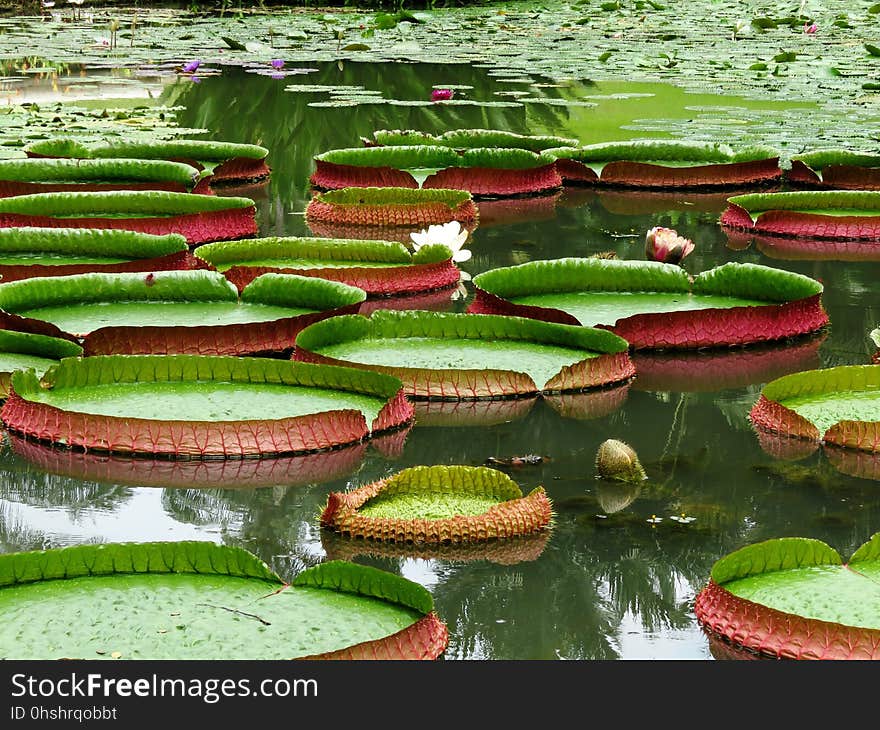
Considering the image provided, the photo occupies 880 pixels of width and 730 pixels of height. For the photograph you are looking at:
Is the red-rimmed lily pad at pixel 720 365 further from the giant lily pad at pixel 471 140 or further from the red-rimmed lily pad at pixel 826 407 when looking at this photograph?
the giant lily pad at pixel 471 140

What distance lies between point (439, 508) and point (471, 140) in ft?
16.9

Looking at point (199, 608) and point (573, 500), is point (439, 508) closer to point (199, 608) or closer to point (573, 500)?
point (573, 500)

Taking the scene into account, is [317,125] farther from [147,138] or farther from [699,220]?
[699,220]

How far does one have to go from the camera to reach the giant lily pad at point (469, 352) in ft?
12.7

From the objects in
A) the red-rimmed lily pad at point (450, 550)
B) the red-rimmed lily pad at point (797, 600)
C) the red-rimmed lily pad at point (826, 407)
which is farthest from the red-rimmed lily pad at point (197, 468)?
the red-rimmed lily pad at point (797, 600)

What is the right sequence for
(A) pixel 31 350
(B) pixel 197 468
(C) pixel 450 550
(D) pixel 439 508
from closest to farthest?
(C) pixel 450 550 < (D) pixel 439 508 < (B) pixel 197 468 < (A) pixel 31 350

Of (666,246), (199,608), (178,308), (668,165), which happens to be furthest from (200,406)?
(668,165)

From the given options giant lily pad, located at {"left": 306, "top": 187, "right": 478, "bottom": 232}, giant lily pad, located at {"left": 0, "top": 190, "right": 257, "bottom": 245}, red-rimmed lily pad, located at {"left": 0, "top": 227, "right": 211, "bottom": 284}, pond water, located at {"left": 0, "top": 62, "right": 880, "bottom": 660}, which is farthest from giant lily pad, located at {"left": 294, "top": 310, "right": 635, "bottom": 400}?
giant lily pad, located at {"left": 306, "top": 187, "right": 478, "bottom": 232}

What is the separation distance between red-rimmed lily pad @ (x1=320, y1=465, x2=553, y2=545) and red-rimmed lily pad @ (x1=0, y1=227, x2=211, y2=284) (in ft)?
7.15

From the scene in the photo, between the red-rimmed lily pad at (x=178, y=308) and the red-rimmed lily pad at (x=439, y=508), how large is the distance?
1.18 meters

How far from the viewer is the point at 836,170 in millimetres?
7168

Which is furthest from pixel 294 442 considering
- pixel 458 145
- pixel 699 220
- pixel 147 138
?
pixel 147 138

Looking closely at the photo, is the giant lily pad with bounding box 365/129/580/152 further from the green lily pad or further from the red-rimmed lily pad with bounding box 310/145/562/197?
the green lily pad

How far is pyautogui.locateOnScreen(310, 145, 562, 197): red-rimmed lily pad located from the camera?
7.09 meters
